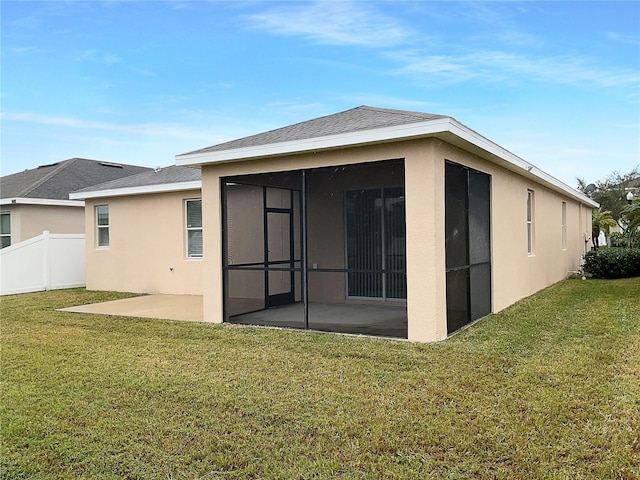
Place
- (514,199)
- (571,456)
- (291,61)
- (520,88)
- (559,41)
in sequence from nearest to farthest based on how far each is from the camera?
1. (571,456)
2. (514,199)
3. (559,41)
4. (291,61)
5. (520,88)

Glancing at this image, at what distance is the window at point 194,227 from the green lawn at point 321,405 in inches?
212

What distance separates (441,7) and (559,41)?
331 cm

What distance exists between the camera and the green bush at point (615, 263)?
49.5 feet

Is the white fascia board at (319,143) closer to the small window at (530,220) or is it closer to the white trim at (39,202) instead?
the small window at (530,220)

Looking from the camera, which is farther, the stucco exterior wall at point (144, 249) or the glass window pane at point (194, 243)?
the stucco exterior wall at point (144, 249)

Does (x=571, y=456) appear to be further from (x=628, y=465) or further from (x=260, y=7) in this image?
(x=260, y=7)

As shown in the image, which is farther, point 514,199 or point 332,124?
point 514,199

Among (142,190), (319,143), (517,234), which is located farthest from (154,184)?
(517,234)

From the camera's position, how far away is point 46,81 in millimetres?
11766

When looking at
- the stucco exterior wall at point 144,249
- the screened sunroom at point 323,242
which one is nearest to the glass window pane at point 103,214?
the stucco exterior wall at point 144,249

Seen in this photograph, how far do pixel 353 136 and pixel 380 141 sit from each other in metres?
0.36

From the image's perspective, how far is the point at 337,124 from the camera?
774 cm

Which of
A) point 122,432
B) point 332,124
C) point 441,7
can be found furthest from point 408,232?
point 441,7

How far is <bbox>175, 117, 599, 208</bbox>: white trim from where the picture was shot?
617 cm
